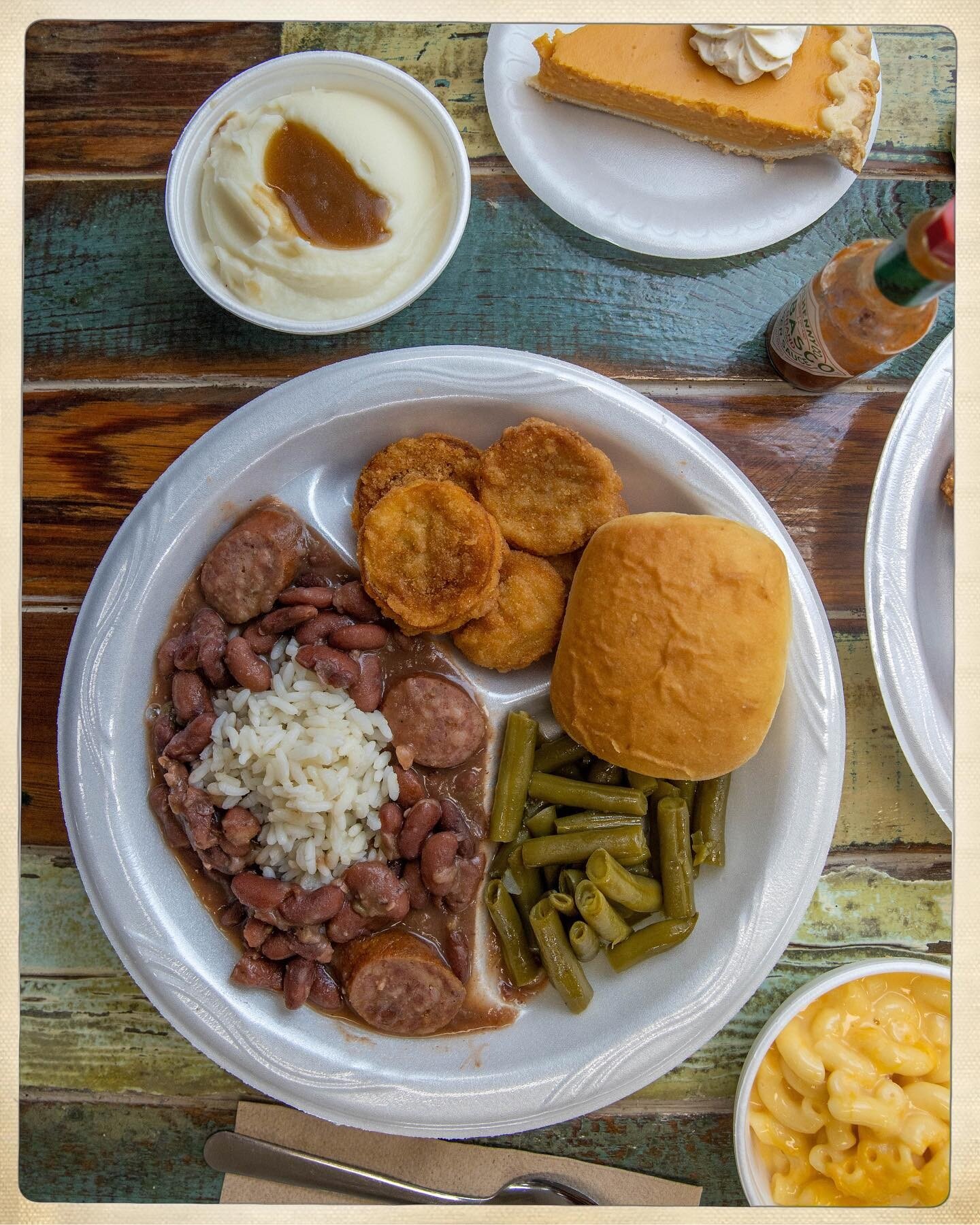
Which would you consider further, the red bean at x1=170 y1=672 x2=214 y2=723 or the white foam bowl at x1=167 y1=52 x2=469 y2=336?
the red bean at x1=170 y1=672 x2=214 y2=723

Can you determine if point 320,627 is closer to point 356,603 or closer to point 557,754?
point 356,603

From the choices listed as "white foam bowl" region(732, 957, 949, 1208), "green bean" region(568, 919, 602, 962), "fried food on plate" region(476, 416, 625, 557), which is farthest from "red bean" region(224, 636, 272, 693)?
"white foam bowl" region(732, 957, 949, 1208)

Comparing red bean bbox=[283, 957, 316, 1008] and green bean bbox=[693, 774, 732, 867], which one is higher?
green bean bbox=[693, 774, 732, 867]

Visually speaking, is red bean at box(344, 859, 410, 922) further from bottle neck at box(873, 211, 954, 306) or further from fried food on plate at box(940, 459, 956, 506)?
bottle neck at box(873, 211, 954, 306)

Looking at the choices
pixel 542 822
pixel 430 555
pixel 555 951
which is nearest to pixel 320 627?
pixel 430 555

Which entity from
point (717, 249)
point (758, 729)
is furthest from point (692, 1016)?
point (717, 249)

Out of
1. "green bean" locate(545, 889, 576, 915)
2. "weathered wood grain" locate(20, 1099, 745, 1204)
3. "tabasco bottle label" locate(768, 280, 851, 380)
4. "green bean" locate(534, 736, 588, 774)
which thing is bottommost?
"weathered wood grain" locate(20, 1099, 745, 1204)

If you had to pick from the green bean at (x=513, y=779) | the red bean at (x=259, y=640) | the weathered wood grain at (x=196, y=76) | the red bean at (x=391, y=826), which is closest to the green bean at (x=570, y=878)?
the green bean at (x=513, y=779)
